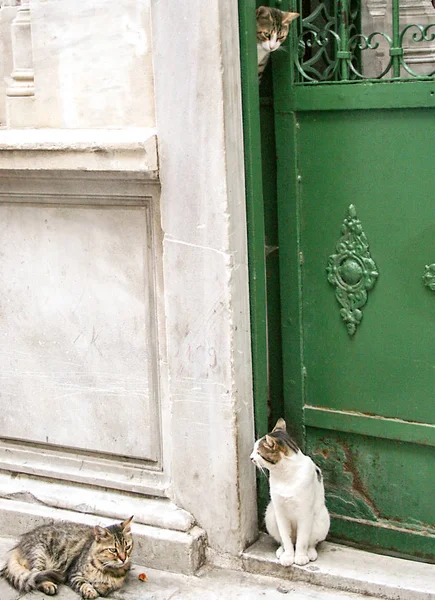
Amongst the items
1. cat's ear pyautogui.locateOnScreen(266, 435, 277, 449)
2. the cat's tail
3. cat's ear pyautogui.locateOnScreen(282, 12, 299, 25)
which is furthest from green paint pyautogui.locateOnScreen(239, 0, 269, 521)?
the cat's tail

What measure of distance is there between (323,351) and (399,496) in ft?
2.32

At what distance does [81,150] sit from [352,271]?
49.5 inches

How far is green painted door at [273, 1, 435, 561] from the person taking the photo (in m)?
4.31

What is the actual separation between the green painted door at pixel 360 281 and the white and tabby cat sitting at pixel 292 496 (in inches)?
9.4

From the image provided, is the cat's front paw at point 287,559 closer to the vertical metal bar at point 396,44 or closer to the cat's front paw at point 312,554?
the cat's front paw at point 312,554

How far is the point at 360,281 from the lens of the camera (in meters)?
4.48

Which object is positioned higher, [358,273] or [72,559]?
[358,273]

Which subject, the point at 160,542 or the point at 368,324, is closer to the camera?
the point at 368,324

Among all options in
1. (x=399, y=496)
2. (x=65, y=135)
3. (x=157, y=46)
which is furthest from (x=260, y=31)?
(x=399, y=496)

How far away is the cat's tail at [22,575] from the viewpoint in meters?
4.56

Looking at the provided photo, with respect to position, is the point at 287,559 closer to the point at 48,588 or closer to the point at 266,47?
the point at 48,588

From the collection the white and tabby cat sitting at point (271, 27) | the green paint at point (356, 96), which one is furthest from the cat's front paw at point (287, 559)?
the white and tabby cat sitting at point (271, 27)

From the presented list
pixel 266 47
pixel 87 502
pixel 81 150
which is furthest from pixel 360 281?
pixel 87 502

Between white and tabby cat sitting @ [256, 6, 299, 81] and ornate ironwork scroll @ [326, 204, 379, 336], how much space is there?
74cm
